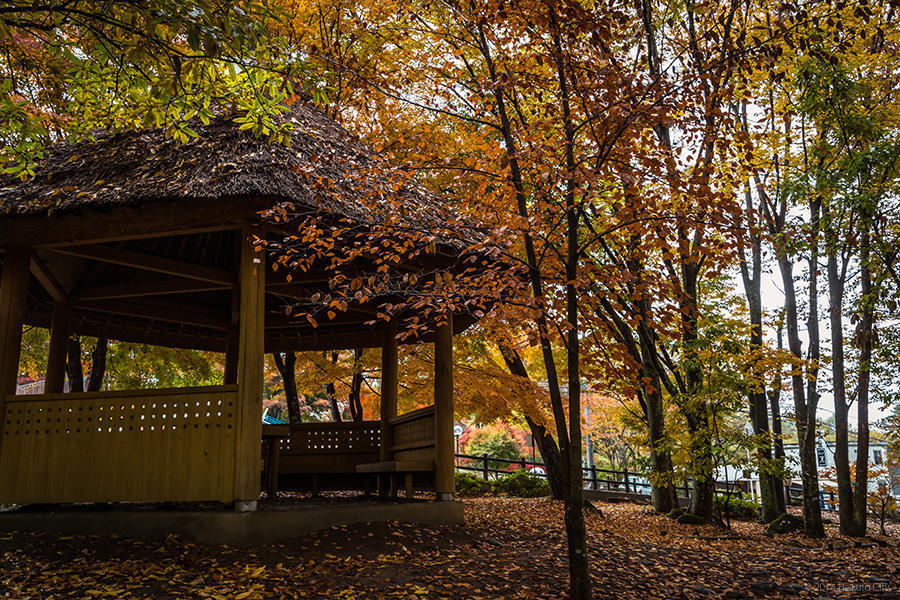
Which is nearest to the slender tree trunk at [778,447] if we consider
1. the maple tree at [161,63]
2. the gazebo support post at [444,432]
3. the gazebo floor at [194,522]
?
the gazebo support post at [444,432]

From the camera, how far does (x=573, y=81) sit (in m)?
5.17

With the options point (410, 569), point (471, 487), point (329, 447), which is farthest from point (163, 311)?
point (471, 487)

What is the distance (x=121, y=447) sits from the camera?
6031 millimetres

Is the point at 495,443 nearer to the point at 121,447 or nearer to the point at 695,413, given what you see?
the point at 695,413

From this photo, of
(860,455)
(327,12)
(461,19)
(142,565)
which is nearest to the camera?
(142,565)

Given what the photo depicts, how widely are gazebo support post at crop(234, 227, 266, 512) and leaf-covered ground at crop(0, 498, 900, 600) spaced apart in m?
0.56

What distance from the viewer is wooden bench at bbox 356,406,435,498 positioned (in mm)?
7312

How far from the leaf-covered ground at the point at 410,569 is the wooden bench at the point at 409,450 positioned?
0.73m

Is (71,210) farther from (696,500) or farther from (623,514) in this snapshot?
(623,514)

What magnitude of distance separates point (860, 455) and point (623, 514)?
4.28m

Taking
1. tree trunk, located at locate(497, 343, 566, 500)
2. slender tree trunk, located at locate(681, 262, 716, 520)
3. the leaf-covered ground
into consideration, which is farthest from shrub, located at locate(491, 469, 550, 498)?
the leaf-covered ground

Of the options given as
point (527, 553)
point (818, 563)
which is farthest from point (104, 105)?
point (818, 563)

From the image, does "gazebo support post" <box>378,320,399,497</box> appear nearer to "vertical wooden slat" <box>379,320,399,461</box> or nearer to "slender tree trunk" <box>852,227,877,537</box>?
"vertical wooden slat" <box>379,320,399,461</box>

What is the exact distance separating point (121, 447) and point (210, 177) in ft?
8.54
